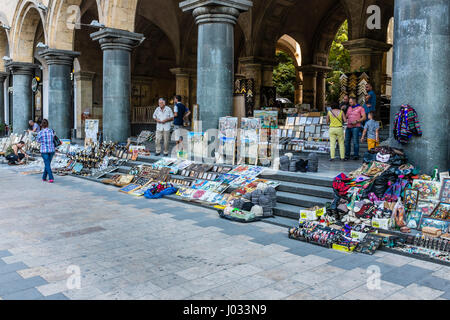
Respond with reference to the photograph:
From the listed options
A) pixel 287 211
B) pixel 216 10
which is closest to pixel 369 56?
pixel 216 10

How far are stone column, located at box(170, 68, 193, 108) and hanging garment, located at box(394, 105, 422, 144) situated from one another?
15.7m

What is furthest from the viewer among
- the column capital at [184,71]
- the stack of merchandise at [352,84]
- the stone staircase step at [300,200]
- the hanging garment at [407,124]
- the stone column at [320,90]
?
the stone column at [320,90]

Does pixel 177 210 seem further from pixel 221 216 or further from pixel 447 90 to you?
pixel 447 90

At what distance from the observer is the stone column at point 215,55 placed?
31.2 feet

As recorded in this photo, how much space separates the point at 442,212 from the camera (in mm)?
5539

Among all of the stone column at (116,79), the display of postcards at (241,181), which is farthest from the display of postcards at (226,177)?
the stone column at (116,79)

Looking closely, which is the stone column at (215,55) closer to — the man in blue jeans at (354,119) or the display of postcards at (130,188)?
the display of postcards at (130,188)

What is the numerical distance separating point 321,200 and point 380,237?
1717 millimetres

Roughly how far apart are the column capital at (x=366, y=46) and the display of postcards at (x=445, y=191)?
10.3 meters

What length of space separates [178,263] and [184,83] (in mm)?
17598

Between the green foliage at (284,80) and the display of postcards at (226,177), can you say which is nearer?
the display of postcards at (226,177)

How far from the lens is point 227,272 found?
4.40 metres

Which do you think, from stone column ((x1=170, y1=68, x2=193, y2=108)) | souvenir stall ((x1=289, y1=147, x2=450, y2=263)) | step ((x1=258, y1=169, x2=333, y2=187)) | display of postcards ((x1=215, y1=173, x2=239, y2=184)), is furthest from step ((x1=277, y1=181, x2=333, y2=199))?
stone column ((x1=170, y1=68, x2=193, y2=108))
